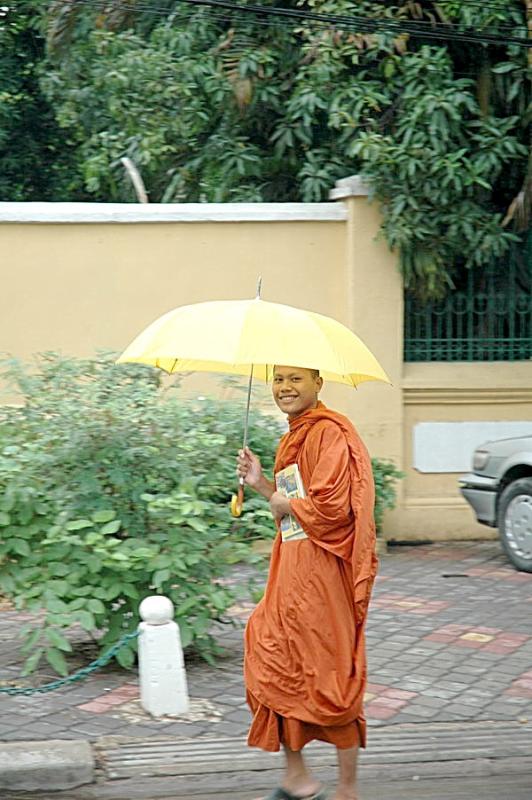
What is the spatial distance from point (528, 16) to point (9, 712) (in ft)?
23.3

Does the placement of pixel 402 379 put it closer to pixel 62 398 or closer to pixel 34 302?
pixel 34 302

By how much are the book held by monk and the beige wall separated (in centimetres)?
539

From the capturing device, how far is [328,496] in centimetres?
448

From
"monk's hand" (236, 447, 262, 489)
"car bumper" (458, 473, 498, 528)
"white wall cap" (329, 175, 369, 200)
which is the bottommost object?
"car bumper" (458, 473, 498, 528)

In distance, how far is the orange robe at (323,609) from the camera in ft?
14.8

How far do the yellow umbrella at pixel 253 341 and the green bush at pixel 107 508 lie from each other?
1.31m

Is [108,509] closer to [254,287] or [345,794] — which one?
[345,794]

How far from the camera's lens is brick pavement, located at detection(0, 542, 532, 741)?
5715 millimetres

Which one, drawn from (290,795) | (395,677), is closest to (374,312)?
(395,677)

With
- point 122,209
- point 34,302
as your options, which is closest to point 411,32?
point 122,209

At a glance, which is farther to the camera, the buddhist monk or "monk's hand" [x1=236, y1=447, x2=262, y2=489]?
"monk's hand" [x1=236, y1=447, x2=262, y2=489]

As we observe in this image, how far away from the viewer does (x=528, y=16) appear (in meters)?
10.1

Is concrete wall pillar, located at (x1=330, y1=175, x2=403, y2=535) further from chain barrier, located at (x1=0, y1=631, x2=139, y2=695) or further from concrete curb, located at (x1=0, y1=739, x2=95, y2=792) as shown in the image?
concrete curb, located at (x1=0, y1=739, x2=95, y2=792)

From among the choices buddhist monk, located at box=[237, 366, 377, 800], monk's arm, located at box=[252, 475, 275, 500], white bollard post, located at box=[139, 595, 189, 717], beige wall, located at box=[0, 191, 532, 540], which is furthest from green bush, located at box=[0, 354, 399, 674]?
beige wall, located at box=[0, 191, 532, 540]
